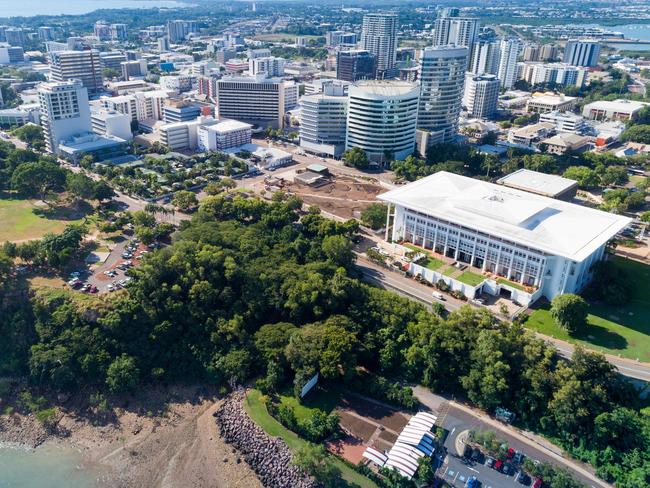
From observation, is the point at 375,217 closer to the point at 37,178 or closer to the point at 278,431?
the point at 278,431

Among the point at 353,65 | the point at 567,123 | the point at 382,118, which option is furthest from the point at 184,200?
the point at 353,65

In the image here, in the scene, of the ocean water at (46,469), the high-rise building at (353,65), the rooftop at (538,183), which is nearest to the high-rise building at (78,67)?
the high-rise building at (353,65)

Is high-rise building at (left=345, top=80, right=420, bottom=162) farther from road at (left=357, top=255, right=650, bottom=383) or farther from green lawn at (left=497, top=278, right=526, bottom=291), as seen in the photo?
green lawn at (left=497, top=278, right=526, bottom=291)

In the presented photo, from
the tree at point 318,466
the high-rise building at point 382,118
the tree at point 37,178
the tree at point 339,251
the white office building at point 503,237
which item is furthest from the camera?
the high-rise building at point 382,118

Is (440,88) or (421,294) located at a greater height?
(440,88)

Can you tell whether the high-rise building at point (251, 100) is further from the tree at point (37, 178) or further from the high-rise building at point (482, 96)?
the high-rise building at point (482, 96)

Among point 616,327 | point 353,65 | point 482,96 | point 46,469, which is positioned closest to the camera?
point 46,469

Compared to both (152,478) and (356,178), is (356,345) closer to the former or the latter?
(152,478)
